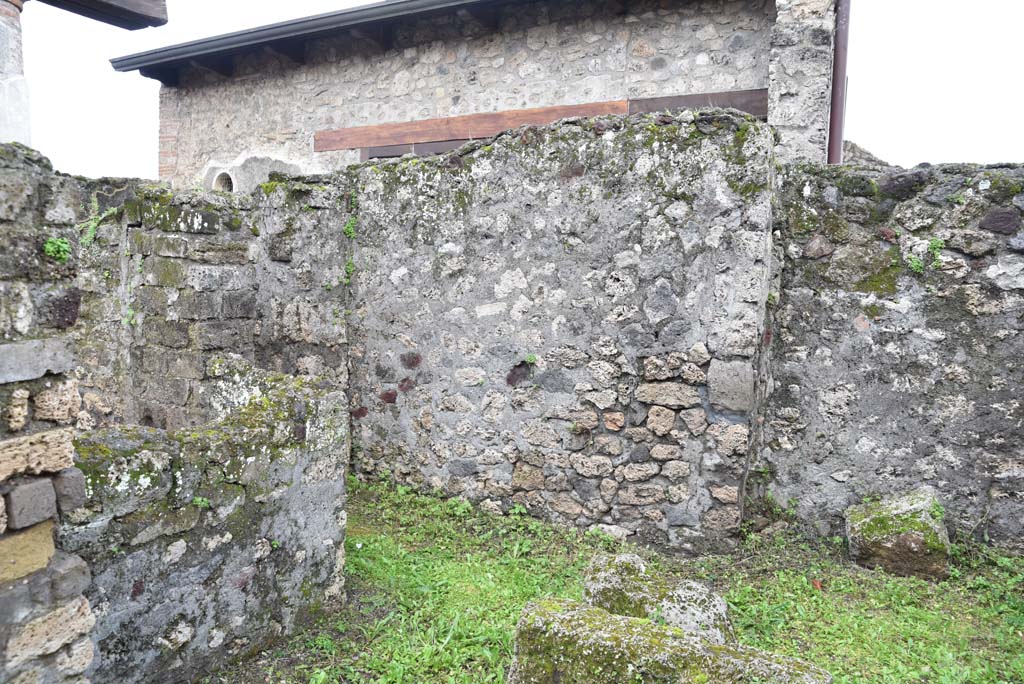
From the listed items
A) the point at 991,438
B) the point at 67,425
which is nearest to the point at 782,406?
the point at 991,438

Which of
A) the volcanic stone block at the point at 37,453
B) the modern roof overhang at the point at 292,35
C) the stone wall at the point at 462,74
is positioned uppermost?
the modern roof overhang at the point at 292,35

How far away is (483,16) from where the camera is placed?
7.50 metres

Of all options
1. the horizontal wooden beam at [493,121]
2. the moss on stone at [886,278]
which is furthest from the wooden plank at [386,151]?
the moss on stone at [886,278]

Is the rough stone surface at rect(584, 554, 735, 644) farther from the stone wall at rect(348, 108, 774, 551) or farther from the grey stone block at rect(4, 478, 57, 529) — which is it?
the grey stone block at rect(4, 478, 57, 529)

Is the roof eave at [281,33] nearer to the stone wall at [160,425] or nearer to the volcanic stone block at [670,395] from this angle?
the stone wall at [160,425]

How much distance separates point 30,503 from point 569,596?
2.44 m

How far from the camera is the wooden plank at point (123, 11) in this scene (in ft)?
7.62

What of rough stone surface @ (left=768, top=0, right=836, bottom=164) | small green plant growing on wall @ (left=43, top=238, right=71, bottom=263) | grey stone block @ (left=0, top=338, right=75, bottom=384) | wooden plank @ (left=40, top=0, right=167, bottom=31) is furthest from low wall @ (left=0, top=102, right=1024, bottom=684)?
rough stone surface @ (left=768, top=0, right=836, bottom=164)

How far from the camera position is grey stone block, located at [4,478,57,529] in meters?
2.13

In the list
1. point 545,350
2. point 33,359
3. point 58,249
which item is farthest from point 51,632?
point 545,350

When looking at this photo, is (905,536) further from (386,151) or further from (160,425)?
(386,151)

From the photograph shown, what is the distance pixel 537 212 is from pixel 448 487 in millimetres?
1954

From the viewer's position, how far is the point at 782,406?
442cm

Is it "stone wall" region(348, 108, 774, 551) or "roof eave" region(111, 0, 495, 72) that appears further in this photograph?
"roof eave" region(111, 0, 495, 72)
